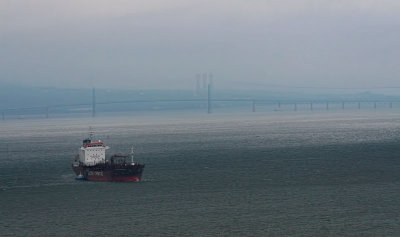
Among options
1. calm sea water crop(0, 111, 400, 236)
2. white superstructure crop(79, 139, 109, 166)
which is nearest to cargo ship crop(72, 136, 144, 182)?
white superstructure crop(79, 139, 109, 166)

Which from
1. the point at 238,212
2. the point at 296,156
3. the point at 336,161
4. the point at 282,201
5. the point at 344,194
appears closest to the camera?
the point at 238,212

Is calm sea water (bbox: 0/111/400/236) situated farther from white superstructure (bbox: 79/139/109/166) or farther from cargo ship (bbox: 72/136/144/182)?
white superstructure (bbox: 79/139/109/166)

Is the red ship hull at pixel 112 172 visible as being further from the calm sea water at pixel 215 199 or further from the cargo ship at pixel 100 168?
the calm sea water at pixel 215 199

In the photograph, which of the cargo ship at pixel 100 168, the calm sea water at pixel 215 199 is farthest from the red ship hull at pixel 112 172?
the calm sea water at pixel 215 199

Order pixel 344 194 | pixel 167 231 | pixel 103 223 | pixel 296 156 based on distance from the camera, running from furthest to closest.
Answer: pixel 296 156 → pixel 344 194 → pixel 103 223 → pixel 167 231

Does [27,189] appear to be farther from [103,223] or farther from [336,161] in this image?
[336,161]

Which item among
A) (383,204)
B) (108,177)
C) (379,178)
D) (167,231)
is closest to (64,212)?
(167,231)

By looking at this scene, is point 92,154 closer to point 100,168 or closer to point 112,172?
point 100,168
